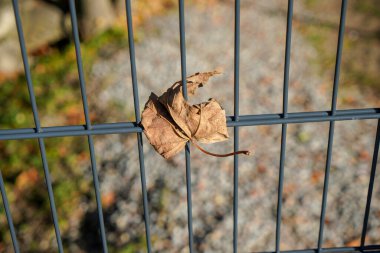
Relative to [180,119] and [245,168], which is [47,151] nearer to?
[245,168]

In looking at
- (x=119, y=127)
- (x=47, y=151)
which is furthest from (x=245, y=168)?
(x=119, y=127)

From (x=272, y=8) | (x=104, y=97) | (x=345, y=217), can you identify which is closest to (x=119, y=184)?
(x=104, y=97)

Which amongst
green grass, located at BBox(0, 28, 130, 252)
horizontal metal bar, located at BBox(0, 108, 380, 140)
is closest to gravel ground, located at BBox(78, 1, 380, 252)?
green grass, located at BBox(0, 28, 130, 252)

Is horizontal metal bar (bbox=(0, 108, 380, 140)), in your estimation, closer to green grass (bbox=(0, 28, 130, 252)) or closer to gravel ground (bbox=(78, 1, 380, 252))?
gravel ground (bbox=(78, 1, 380, 252))

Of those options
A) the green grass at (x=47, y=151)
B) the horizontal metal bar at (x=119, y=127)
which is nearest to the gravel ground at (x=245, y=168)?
the green grass at (x=47, y=151)

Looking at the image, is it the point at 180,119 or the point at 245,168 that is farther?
the point at 245,168
